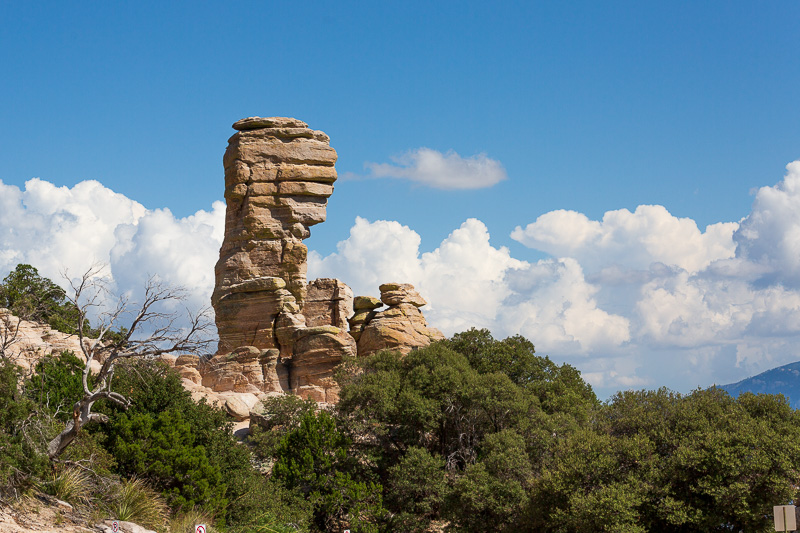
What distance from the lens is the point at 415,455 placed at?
39156 mm

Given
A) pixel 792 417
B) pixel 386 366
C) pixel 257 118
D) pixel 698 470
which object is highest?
pixel 257 118

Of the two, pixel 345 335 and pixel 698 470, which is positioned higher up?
pixel 345 335

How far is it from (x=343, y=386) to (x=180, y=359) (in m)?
16.7

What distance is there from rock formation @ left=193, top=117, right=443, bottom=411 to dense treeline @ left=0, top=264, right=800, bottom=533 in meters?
7.77

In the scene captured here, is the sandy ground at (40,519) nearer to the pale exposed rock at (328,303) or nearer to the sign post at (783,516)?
the sign post at (783,516)

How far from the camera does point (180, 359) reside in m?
55.7

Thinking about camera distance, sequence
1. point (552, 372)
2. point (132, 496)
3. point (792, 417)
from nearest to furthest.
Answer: point (132, 496), point (792, 417), point (552, 372)

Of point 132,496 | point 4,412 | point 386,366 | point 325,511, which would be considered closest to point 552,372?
point 386,366

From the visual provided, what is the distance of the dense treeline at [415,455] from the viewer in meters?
26.3

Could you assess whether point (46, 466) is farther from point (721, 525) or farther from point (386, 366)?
point (386, 366)

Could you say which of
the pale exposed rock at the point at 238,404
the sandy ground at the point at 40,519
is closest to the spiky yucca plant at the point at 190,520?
the sandy ground at the point at 40,519

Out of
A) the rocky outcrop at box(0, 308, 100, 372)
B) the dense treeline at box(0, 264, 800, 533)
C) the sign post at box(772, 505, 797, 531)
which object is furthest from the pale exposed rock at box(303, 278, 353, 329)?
the sign post at box(772, 505, 797, 531)

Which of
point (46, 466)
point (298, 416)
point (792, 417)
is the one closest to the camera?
point (46, 466)

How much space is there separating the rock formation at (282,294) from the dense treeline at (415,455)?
7.77 metres
